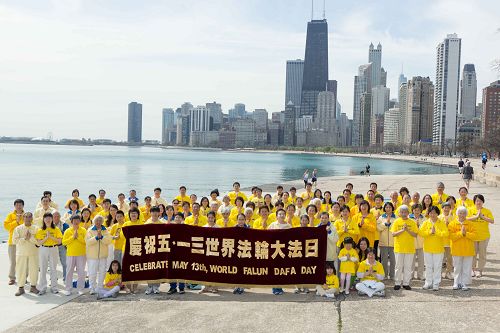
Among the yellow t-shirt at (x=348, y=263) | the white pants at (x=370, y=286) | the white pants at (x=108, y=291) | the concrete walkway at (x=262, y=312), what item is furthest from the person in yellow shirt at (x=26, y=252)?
the white pants at (x=370, y=286)

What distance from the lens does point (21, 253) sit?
10.2 metres

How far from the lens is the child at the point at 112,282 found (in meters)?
9.77

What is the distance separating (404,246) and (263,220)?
3.01 meters

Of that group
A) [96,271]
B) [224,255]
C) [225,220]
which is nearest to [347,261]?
[224,255]

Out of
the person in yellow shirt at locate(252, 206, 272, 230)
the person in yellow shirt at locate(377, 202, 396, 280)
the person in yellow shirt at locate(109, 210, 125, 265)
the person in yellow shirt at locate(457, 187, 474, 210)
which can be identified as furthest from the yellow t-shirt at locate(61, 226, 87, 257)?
the person in yellow shirt at locate(457, 187, 474, 210)

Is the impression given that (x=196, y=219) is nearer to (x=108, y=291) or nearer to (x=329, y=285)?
(x=108, y=291)

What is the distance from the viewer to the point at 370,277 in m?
9.98

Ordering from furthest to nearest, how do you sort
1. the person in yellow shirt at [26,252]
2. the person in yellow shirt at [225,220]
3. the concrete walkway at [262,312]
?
the person in yellow shirt at [225,220] → the person in yellow shirt at [26,252] → the concrete walkway at [262,312]

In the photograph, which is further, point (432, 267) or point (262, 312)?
point (432, 267)

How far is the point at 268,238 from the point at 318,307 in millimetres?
1708

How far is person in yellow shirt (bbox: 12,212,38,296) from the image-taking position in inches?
399

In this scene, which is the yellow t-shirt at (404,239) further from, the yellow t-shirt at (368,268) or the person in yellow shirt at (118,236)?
the person in yellow shirt at (118,236)

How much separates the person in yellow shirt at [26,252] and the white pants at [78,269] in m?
0.72

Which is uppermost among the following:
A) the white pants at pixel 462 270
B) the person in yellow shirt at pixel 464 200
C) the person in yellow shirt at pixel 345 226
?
the person in yellow shirt at pixel 464 200
